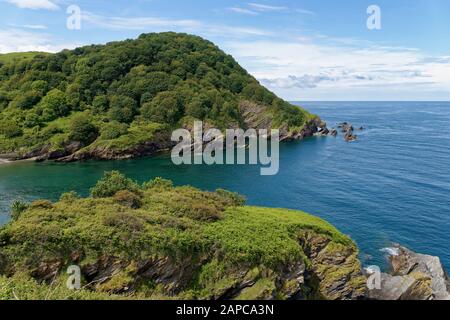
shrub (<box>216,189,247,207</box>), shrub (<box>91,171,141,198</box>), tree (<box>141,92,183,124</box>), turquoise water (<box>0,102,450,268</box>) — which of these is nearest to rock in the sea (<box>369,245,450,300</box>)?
turquoise water (<box>0,102,450,268</box>)

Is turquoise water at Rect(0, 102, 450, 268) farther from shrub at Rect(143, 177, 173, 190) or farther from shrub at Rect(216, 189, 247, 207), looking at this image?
shrub at Rect(143, 177, 173, 190)

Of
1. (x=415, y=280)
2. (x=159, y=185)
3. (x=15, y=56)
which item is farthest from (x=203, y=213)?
(x=15, y=56)

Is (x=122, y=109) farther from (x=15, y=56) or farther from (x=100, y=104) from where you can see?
(x=15, y=56)

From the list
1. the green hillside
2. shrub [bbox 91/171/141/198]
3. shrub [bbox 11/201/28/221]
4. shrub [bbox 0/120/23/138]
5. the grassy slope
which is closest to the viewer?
shrub [bbox 11/201/28/221]

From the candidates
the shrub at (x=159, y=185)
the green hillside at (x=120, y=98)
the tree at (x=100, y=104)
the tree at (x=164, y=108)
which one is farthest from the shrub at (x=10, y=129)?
the shrub at (x=159, y=185)
